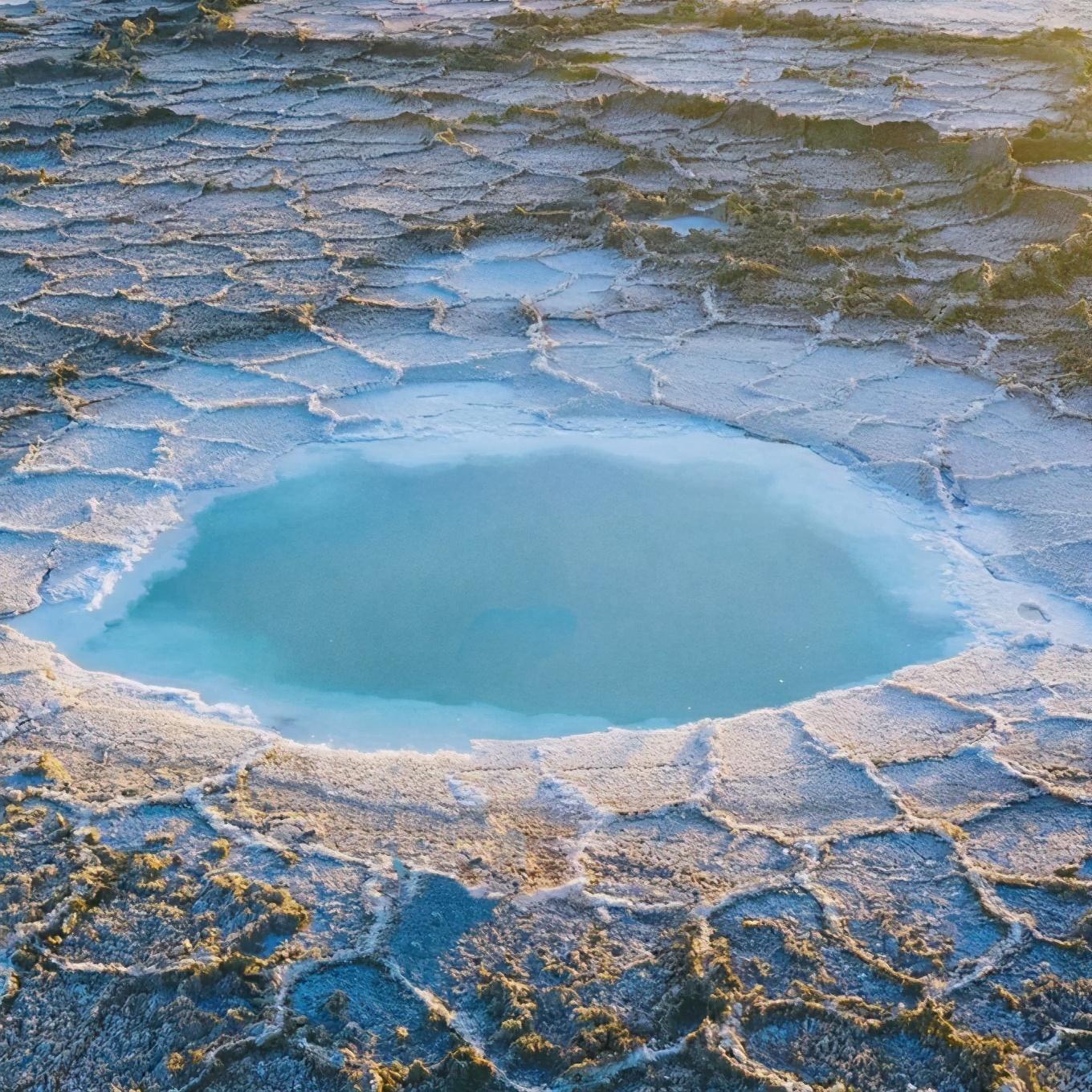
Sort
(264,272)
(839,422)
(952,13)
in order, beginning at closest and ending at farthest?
(839,422) < (264,272) < (952,13)

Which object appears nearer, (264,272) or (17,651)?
(17,651)

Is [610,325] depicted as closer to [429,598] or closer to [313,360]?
[313,360]

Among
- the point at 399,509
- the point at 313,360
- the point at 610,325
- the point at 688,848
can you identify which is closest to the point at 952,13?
the point at 610,325

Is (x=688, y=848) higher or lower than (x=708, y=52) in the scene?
lower

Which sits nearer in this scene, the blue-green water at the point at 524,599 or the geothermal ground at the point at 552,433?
the geothermal ground at the point at 552,433

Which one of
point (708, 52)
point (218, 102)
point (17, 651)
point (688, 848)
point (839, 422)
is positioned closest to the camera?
point (688, 848)
